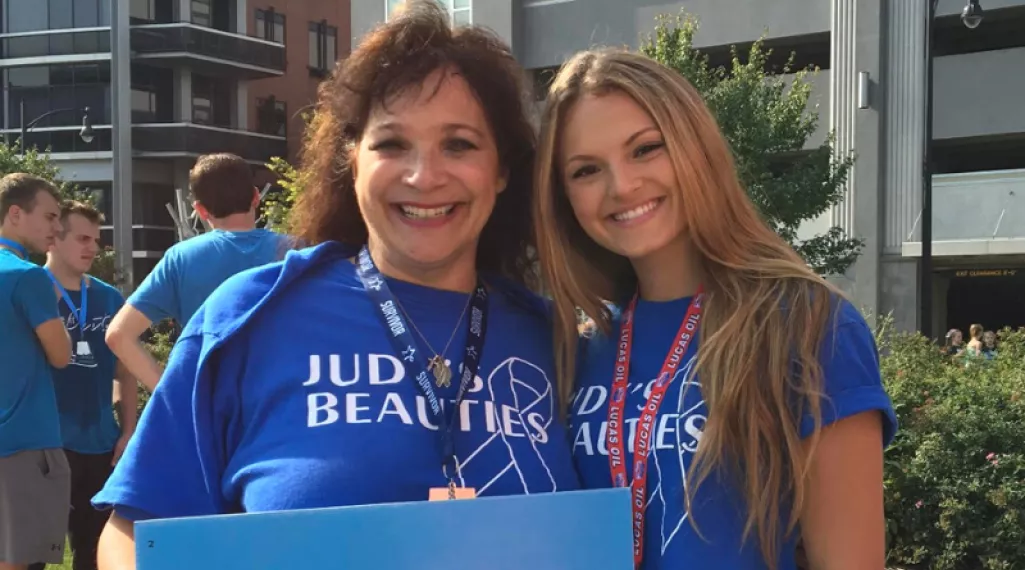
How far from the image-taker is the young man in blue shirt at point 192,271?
4340mm

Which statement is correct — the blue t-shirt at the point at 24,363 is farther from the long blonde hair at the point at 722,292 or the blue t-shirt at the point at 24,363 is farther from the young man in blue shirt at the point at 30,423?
the long blonde hair at the point at 722,292

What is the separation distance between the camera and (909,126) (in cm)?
1806

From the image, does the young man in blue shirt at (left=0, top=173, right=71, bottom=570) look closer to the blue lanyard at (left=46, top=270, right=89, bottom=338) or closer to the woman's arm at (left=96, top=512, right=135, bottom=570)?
the blue lanyard at (left=46, top=270, right=89, bottom=338)

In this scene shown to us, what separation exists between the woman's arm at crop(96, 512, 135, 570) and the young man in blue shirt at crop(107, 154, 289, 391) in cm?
265

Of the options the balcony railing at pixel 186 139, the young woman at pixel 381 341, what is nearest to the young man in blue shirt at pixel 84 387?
the young woman at pixel 381 341

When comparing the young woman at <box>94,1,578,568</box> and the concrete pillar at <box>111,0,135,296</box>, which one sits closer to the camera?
the young woman at <box>94,1,578,568</box>

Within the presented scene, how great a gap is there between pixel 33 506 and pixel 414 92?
3536 millimetres

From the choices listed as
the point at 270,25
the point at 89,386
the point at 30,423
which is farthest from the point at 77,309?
the point at 270,25

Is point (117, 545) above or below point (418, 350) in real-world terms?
below

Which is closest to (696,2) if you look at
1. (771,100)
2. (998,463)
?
(771,100)

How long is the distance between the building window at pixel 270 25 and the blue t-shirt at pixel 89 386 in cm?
3365

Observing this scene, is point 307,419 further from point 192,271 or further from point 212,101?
point 212,101

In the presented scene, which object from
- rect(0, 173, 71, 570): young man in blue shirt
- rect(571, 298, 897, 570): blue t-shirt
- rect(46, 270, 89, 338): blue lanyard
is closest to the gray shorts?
rect(0, 173, 71, 570): young man in blue shirt

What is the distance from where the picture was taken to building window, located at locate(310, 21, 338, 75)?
129ft
